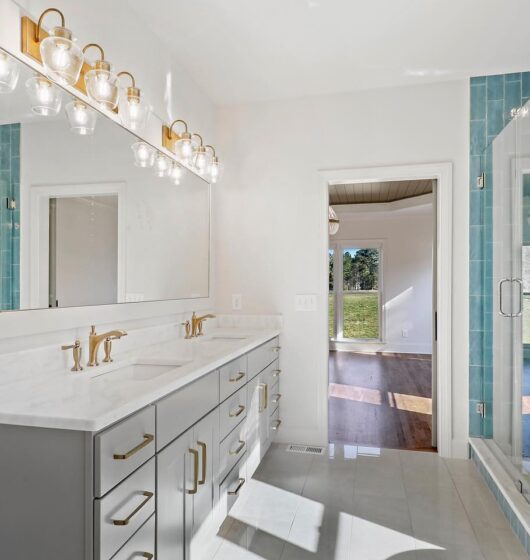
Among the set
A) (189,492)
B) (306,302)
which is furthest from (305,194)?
(189,492)

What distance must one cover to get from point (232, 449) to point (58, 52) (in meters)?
1.83

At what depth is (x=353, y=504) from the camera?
7.77 ft

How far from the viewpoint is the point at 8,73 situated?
1456 mm

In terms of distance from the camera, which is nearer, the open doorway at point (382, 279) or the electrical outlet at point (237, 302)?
the electrical outlet at point (237, 302)

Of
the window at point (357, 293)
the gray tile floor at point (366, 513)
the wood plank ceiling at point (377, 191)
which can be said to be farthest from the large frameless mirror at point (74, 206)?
the window at point (357, 293)

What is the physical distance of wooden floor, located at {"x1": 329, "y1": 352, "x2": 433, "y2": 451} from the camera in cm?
343

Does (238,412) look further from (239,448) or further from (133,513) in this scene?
(133,513)

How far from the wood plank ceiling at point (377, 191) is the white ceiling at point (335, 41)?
2.84m

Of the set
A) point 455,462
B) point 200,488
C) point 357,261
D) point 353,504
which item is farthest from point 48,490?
point 357,261

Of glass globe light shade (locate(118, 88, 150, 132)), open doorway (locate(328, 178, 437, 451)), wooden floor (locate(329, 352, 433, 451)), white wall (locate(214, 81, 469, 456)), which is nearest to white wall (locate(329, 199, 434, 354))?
open doorway (locate(328, 178, 437, 451))

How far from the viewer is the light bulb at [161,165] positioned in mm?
2493

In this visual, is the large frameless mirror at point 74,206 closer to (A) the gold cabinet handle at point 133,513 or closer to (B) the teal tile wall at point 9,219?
(B) the teal tile wall at point 9,219

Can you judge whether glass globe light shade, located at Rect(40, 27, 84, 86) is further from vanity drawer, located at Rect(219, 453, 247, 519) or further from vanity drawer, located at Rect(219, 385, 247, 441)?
vanity drawer, located at Rect(219, 453, 247, 519)

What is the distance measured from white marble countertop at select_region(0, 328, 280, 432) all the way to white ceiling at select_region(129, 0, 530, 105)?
5.84ft
